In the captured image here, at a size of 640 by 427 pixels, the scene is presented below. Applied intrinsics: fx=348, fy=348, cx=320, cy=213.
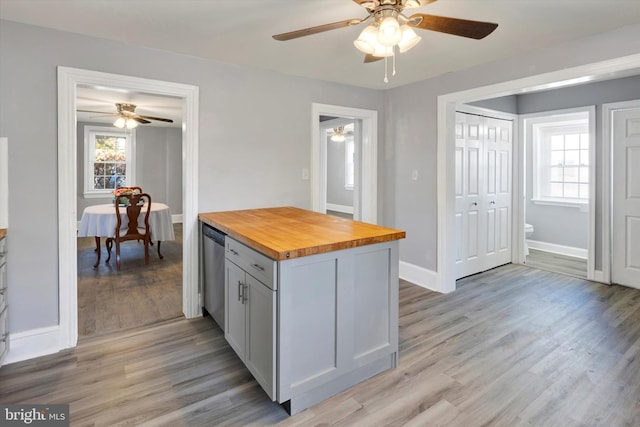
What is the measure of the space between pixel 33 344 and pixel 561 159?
265 inches

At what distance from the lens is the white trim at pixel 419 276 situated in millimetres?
3748

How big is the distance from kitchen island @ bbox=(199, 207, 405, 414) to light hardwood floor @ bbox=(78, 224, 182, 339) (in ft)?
4.01

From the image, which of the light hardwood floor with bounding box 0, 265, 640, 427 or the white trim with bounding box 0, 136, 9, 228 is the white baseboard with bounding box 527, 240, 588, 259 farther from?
the white trim with bounding box 0, 136, 9, 228

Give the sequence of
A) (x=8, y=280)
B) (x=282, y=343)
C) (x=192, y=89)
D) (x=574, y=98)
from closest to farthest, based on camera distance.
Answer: (x=282, y=343) < (x=8, y=280) < (x=192, y=89) < (x=574, y=98)

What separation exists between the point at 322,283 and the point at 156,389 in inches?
46.9

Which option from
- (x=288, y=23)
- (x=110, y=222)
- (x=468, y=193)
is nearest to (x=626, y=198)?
(x=468, y=193)

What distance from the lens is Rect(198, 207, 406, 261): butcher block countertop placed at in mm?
1771

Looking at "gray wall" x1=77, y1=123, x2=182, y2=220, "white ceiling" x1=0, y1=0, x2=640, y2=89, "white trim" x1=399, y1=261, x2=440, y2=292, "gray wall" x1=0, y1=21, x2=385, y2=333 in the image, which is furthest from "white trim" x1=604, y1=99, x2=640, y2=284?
"gray wall" x1=77, y1=123, x2=182, y2=220

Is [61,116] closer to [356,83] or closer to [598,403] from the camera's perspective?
[356,83]

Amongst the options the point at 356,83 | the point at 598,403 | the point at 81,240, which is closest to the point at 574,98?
the point at 356,83

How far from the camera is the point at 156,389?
6.70 ft

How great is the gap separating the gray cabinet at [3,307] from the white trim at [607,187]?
5451 mm

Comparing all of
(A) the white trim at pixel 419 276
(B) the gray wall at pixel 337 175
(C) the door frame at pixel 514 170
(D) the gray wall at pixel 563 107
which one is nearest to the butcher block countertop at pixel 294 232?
(A) the white trim at pixel 419 276

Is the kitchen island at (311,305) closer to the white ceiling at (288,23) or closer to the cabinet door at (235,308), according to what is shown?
the cabinet door at (235,308)
